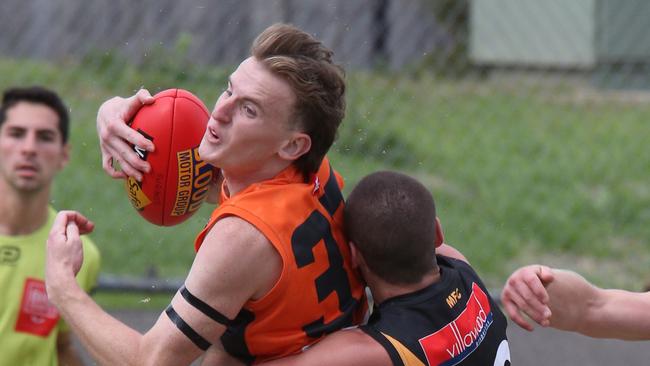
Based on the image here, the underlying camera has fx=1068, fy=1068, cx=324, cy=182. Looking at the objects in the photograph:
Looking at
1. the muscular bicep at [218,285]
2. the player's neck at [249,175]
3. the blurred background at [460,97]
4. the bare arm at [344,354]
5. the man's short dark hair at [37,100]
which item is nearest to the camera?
the muscular bicep at [218,285]

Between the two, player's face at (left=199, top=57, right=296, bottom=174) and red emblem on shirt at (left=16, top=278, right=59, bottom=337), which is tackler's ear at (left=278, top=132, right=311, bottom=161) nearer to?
player's face at (left=199, top=57, right=296, bottom=174)

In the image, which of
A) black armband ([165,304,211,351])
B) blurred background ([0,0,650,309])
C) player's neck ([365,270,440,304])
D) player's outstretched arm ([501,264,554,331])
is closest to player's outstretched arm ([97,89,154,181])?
black armband ([165,304,211,351])

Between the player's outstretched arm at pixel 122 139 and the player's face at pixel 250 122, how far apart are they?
9.7 inches

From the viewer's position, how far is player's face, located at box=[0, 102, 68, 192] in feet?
17.7

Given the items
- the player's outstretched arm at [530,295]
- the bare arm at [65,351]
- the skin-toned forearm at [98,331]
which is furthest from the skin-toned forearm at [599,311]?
the bare arm at [65,351]

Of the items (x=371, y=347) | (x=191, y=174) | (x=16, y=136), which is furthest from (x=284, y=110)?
(x=16, y=136)

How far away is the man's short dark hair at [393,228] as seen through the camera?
3.05 metres

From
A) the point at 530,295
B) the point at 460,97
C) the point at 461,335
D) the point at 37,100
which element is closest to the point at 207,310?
the point at 461,335

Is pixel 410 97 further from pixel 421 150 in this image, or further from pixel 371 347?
pixel 371 347

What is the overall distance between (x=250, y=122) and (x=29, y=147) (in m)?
2.76

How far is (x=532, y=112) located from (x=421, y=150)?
0.91 metres

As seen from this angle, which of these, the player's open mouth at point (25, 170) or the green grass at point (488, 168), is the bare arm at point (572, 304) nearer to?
the player's open mouth at point (25, 170)

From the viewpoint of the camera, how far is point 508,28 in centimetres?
773

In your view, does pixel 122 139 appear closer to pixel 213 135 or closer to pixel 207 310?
pixel 213 135
